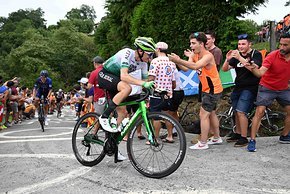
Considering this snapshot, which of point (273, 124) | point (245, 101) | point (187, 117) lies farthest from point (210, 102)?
point (187, 117)

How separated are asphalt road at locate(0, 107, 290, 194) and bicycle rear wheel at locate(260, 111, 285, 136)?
5.55 feet

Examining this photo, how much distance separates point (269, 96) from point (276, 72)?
473mm

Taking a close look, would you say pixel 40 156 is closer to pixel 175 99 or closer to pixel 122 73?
pixel 122 73

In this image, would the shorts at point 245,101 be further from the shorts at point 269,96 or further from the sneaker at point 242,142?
the sneaker at point 242,142

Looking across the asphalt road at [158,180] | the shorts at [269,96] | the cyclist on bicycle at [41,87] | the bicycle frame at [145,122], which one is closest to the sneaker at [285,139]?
the asphalt road at [158,180]

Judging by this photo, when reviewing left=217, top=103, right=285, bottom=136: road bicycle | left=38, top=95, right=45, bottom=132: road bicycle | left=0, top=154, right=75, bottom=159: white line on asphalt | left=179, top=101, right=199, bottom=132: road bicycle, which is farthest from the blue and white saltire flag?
left=0, top=154, right=75, bottom=159: white line on asphalt

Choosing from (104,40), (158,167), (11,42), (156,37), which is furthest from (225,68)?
(11,42)

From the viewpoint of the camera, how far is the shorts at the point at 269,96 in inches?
235

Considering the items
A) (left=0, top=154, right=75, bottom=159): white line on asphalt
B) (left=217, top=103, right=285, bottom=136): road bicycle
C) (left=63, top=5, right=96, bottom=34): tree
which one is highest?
(left=63, top=5, right=96, bottom=34): tree

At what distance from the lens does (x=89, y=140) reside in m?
5.08

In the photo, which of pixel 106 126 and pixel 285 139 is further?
pixel 285 139

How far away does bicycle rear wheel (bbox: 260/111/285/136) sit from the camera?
25.6 ft

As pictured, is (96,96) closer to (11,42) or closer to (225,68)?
(225,68)

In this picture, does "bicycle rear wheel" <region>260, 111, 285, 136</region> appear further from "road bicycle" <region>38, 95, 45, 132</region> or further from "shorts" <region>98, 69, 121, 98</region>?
"road bicycle" <region>38, 95, 45, 132</region>
